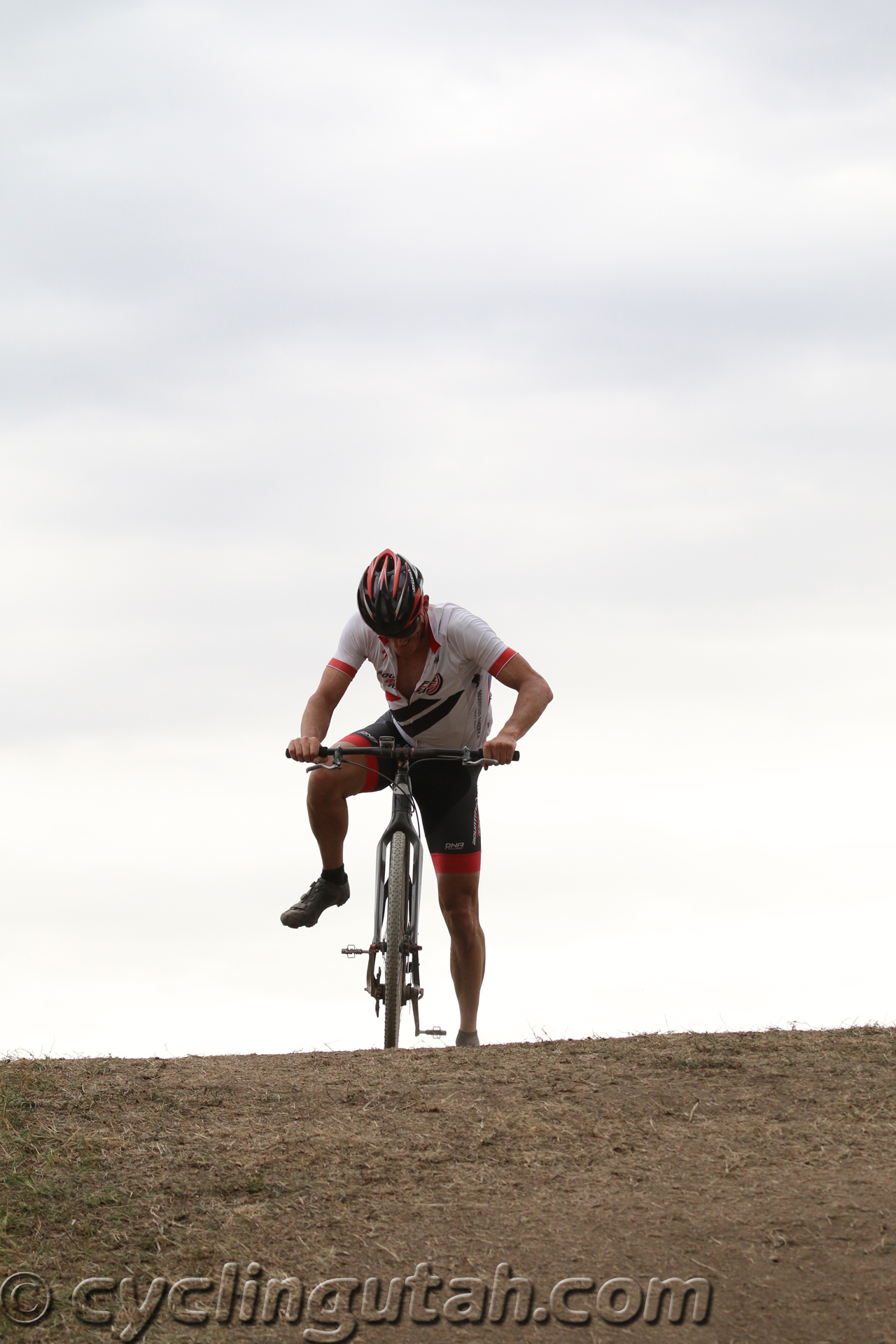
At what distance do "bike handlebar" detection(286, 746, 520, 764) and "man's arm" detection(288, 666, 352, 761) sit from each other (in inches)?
6.0

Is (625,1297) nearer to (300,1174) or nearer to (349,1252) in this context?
(349,1252)

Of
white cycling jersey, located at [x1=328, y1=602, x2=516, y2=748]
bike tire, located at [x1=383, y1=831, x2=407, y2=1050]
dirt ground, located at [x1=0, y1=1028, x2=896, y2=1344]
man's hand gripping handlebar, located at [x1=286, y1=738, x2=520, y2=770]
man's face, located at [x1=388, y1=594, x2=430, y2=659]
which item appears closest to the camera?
dirt ground, located at [x1=0, y1=1028, x2=896, y2=1344]

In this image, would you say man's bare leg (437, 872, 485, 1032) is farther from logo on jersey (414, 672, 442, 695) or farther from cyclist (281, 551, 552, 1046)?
logo on jersey (414, 672, 442, 695)

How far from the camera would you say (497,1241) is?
497 cm

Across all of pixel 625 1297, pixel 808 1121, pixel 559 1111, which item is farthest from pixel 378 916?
pixel 625 1297

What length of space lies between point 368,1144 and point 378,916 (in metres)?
2.54

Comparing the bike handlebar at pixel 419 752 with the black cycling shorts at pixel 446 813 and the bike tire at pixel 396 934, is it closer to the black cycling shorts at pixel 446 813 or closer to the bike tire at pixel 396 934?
the black cycling shorts at pixel 446 813

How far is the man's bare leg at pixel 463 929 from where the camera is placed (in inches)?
348

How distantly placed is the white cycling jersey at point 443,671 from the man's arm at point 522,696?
0.25 feet

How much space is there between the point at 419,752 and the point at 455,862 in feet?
3.08

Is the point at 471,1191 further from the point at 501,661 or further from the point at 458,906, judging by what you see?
the point at 501,661

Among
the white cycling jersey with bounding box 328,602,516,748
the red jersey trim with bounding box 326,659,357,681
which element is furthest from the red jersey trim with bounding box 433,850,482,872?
the red jersey trim with bounding box 326,659,357,681

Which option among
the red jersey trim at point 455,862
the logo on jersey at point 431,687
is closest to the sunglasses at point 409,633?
the logo on jersey at point 431,687

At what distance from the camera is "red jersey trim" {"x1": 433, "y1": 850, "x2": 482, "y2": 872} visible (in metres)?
8.84
